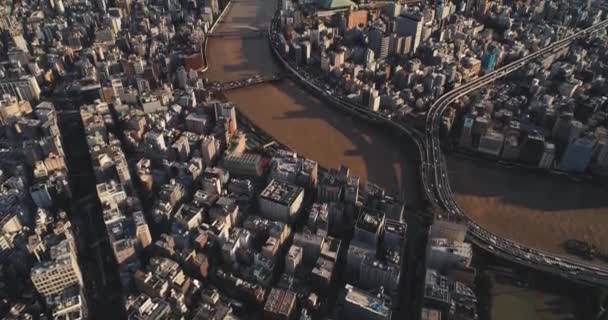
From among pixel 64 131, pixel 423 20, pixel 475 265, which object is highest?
pixel 423 20

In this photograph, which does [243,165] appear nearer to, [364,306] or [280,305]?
[280,305]

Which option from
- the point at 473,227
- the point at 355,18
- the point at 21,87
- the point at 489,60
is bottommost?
the point at 473,227

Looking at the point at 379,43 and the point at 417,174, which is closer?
the point at 417,174

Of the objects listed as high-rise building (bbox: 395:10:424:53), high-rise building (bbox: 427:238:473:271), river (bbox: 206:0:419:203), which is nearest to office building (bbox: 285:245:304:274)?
high-rise building (bbox: 427:238:473:271)

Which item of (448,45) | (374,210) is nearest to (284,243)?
(374,210)

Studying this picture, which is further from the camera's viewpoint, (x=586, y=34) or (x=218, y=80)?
(x=586, y=34)

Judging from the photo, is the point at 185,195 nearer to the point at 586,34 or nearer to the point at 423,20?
the point at 423,20

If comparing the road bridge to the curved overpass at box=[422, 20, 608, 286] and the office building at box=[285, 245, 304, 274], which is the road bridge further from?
the office building at box=[285, 245, 304, 274]

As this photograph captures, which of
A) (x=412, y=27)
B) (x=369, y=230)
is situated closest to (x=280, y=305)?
(x=369, y=230)
